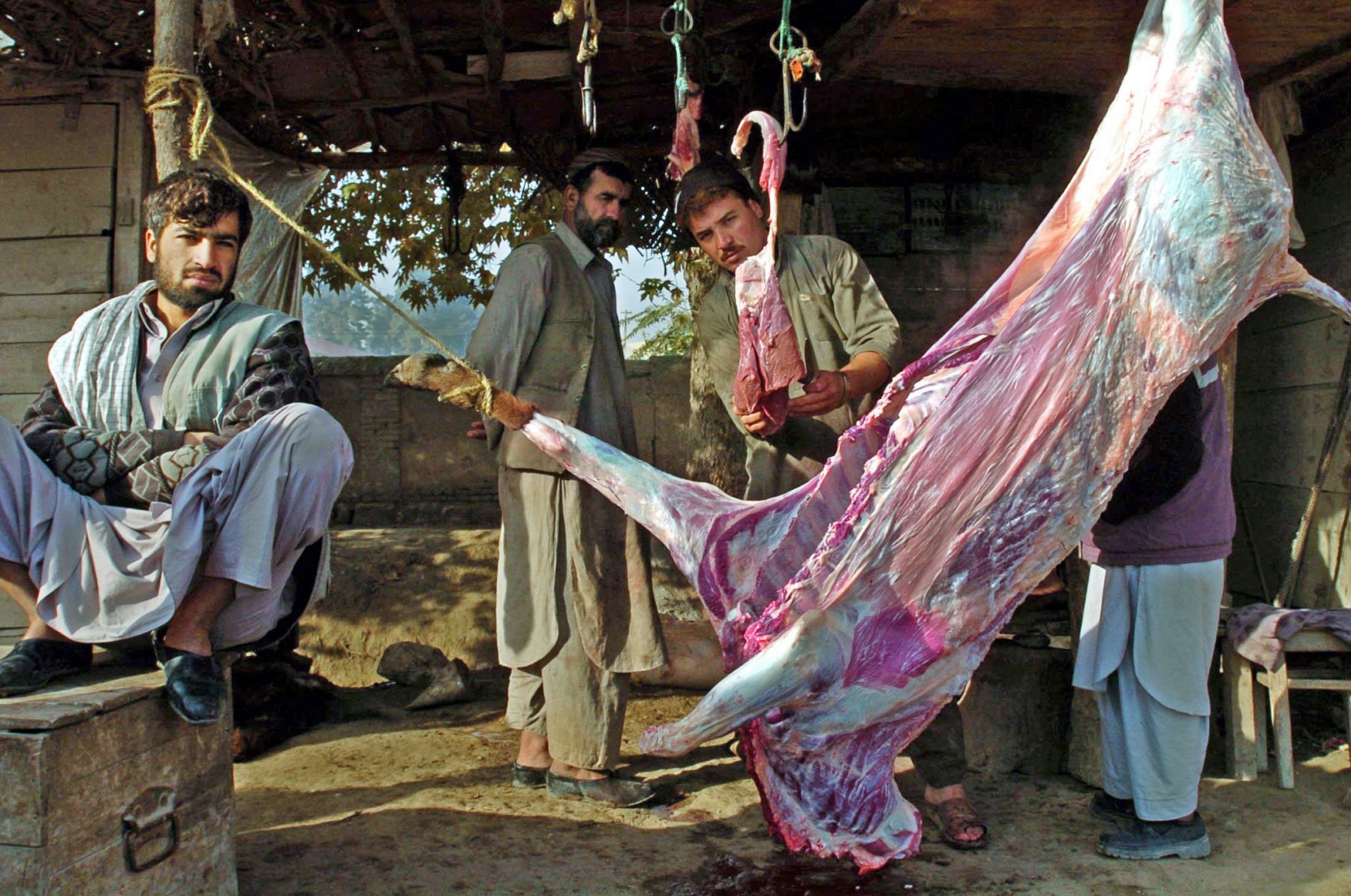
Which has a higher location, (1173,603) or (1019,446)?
(1019,446)

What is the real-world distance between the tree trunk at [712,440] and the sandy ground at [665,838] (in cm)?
182

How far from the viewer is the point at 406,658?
5156 millimetres

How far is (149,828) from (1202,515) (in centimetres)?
280

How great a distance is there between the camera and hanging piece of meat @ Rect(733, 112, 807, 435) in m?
2.99

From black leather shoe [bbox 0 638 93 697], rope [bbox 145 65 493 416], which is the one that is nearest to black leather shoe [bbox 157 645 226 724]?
black leather shoe [bbox 0 638 93 697]

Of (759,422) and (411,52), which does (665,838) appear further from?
(411,52)

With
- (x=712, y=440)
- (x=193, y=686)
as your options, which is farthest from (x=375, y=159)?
(x=193, y=686)

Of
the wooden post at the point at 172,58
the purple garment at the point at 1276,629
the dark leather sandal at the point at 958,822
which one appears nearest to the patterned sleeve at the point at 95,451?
the wooden post at the point at 172,58

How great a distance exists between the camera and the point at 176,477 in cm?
278

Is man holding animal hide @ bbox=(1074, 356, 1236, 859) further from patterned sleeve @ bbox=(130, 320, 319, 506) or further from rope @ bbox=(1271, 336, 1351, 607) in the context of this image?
patterned sleeve @ bbox=(130, 320, 319, 506)

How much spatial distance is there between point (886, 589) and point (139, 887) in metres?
1.87

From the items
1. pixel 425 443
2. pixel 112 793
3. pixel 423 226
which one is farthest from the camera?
pixel 423 226

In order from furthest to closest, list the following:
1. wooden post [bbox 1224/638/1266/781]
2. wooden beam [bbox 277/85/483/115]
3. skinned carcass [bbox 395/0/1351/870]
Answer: wooden beam [bbox 277/85/483/115], wooden post [bbox 1224/638/1266/781], skinned carcass [bbox 395/0/1351/870]

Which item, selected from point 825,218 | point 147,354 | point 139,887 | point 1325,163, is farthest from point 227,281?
point 1325,163
